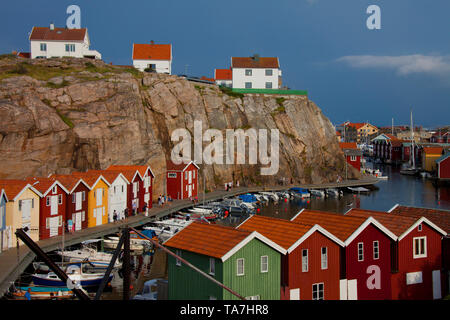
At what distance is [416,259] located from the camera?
88.2 feet

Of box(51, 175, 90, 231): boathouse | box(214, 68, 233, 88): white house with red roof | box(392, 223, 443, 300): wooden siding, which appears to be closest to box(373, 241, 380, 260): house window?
box(392, 223, 443, 300): wooden siding

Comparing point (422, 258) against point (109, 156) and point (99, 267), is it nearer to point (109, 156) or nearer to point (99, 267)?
point (99, 267)

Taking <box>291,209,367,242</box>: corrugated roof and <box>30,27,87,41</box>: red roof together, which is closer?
<box>291,209,367,242</box>: corrugated roof

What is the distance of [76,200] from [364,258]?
97.6 feet

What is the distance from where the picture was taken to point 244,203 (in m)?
65.8

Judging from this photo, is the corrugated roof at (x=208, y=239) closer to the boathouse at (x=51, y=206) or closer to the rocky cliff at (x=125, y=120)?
the boathouse at (x=51, y=206)

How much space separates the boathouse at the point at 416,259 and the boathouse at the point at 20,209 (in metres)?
28.6

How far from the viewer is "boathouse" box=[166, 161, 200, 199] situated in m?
66.2

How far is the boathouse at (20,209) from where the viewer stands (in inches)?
1458

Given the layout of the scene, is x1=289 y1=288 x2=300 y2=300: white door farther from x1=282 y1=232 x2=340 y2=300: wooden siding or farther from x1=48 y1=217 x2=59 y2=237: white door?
x1=48 y1=217 x2=59 y2=237: white door

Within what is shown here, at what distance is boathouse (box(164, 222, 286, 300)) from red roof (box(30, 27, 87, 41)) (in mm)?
72910

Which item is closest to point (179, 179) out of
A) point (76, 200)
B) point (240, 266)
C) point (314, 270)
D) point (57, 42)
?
point (76, 200)

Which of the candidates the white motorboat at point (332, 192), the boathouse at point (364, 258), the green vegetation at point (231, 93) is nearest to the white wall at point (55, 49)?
the green vegetation at point (231, 93)
